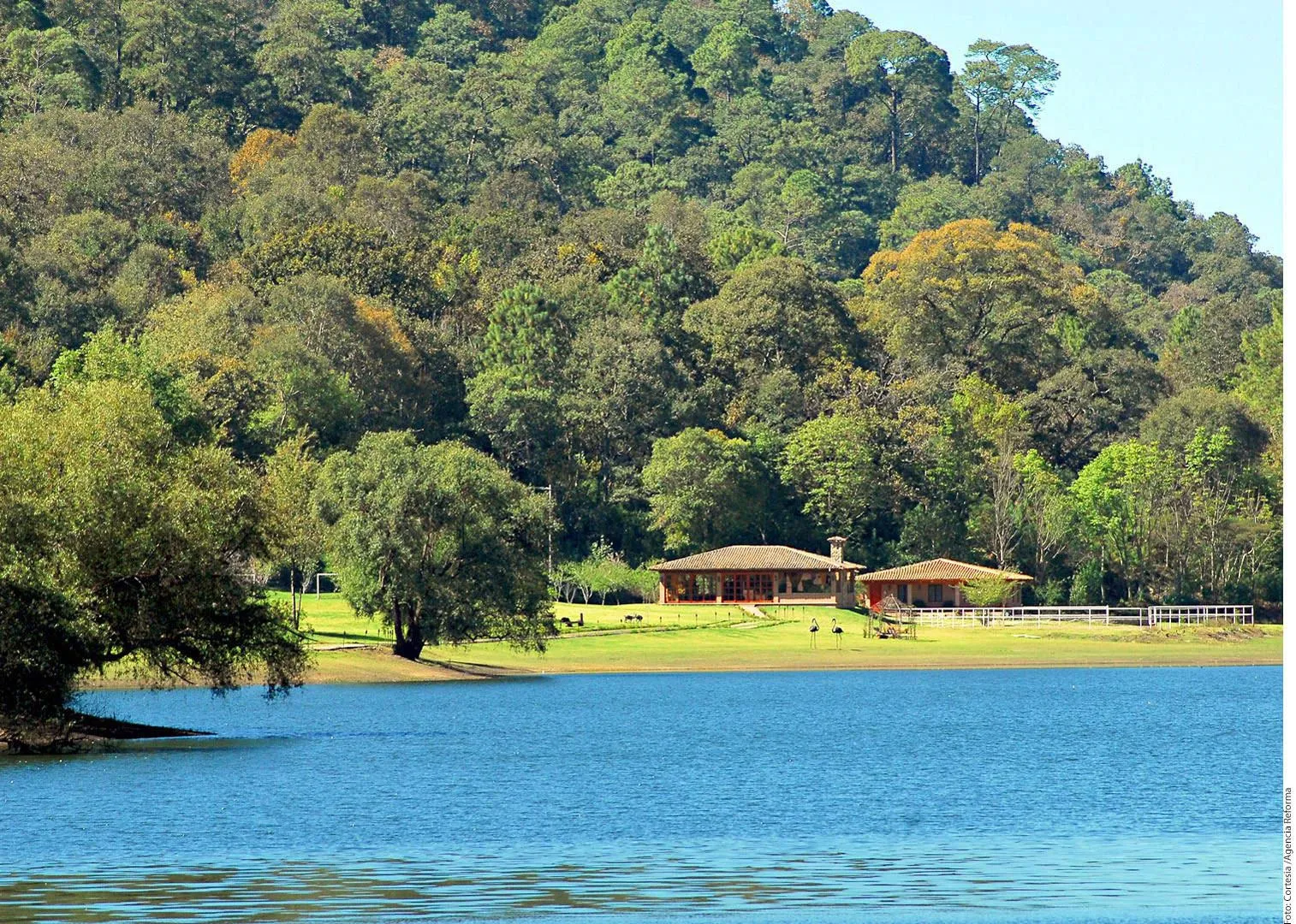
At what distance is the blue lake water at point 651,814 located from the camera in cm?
3052

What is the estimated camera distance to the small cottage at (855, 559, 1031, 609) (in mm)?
115000

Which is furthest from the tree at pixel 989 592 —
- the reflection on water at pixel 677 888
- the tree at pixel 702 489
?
the reflection on water at pixel 677 888

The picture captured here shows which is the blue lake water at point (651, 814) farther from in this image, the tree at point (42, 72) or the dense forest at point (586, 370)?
the tree at point (42, 72)

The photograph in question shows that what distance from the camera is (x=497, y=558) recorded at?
258 feet

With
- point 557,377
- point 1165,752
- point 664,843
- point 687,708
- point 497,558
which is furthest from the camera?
point 557,377

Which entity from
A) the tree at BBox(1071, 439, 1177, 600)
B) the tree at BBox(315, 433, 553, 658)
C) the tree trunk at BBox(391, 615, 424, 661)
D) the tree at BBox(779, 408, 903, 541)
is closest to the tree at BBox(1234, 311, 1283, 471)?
the tree at BBox(1071, 439, 1177, 600)

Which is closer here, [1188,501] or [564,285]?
[1188,501]

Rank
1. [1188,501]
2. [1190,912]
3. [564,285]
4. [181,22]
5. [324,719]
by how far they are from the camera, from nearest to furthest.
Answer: [1190,912], [324,719], [1188,501], [564,285], [181,22]

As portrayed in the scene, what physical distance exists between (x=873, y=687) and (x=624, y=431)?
4842 centimetres

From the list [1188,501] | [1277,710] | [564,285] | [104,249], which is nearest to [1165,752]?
[1277,710]

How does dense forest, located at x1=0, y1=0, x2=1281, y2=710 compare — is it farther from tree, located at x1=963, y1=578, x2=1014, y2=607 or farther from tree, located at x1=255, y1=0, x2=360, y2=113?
tree, located at x1=255, y1=0, x2=360, y2=113

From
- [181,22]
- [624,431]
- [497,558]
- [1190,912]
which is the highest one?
[181,22]

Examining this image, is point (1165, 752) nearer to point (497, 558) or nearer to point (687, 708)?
point (687, 708)

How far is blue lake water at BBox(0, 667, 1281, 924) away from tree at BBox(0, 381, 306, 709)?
2558 mm
